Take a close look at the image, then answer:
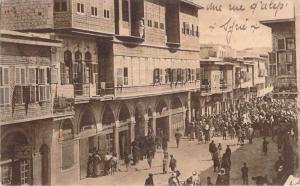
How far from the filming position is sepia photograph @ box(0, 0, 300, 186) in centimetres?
1003

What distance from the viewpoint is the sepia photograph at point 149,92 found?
1003 centimetres

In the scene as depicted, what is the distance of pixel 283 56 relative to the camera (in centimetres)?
1148

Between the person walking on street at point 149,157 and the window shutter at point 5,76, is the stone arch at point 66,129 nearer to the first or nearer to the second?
the person walking on street at point 149,157

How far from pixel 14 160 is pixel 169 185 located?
2917mm

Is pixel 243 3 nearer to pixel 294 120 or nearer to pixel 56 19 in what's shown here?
pixel 294 120

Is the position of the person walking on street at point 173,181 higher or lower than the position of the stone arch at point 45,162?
lower

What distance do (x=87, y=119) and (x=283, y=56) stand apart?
14.7 feet

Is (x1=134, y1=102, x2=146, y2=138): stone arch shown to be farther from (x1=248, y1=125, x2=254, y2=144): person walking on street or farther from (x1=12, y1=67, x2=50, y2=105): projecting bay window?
(x1=12, y1=67, x2=50, y2=105): projecting bay window

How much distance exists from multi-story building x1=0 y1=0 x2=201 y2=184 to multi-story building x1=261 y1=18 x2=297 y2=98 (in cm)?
172

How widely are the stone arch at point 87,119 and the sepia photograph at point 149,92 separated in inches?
1.0

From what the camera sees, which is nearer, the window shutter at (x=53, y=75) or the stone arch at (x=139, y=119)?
the window shutter at (x=53, y=75)

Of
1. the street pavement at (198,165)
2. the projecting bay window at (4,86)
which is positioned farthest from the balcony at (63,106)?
the street pavement at (198,165)

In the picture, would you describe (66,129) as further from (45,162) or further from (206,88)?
(206,88)

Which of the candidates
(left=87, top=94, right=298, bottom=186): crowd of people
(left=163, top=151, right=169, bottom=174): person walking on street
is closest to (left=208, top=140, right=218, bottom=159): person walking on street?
(left=87, top=94, right=298, bottom=186): crowd of people
